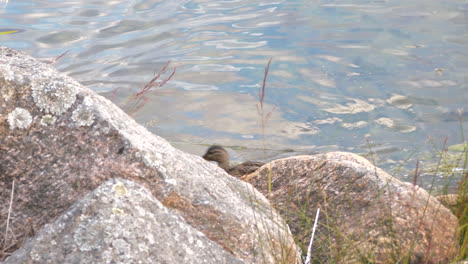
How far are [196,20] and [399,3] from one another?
5.28m

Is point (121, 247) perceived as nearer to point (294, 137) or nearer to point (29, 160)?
point (29, 160)

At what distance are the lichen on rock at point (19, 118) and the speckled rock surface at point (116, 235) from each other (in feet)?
2.54

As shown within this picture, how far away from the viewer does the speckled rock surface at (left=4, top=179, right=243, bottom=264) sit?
2145mm

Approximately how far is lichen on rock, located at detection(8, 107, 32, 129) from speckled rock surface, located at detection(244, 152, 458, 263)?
1.28 m

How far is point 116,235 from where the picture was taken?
2188mm

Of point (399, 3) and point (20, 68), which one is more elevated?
point (20, 68)

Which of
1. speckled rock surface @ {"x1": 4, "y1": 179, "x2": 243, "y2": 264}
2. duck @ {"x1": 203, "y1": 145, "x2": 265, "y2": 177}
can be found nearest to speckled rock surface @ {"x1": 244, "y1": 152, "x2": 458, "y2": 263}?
speckled rock surface @ {"x1": 4, "y1": 179, "x2": 243, "y2": 264}

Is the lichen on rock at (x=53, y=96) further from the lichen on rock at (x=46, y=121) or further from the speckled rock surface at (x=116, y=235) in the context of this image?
the speckled rock surface at (x=116, y=235)

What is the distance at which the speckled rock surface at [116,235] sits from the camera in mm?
2145

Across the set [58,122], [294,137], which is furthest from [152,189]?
[294,137]

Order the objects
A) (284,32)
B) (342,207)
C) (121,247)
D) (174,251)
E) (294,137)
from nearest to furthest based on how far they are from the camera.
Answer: (121,247)
(174,251)
(342,207)
(294,137)
(284,32)

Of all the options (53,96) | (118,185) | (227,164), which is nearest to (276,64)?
(227,164)

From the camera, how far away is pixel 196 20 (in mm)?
14633

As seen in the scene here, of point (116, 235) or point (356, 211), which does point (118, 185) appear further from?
point (356, 211)
